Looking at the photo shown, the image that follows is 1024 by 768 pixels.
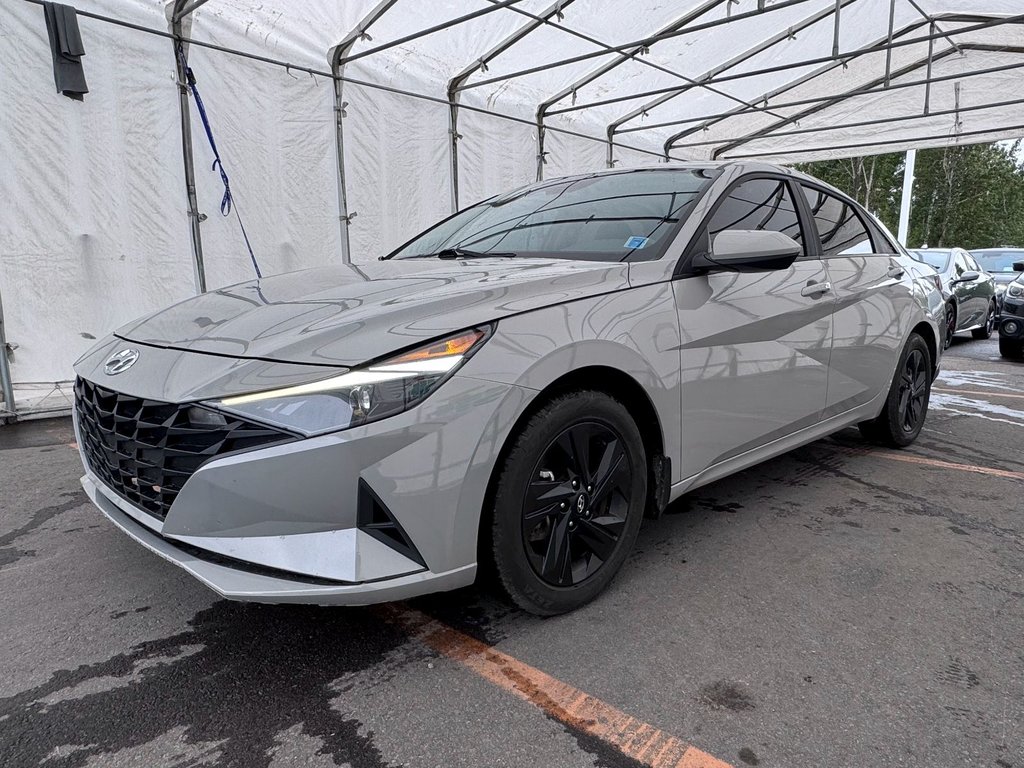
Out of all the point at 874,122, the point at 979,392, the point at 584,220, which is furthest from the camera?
the point at 874,122

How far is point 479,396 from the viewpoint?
5.78ft

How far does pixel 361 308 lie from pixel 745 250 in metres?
1.37

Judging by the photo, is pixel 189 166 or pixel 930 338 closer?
pixel 930 338

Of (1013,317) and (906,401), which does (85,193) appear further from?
(1013,317)

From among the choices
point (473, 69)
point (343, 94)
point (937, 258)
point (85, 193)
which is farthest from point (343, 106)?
point (937, 258)

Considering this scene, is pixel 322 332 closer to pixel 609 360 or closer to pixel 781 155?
pixel 609 360

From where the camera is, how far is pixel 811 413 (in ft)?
10.1

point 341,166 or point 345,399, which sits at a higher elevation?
point 341,166

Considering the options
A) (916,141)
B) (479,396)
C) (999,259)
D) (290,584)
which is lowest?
(290,584)

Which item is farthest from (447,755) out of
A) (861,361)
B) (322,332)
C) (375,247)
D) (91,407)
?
(375,247)

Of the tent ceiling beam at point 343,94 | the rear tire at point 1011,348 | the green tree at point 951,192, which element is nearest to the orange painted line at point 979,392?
the rear tire at point 1011,348

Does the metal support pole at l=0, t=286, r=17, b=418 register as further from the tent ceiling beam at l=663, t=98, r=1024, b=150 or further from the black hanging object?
the tent ceiling beam at l=663, t=98, r=1024, b=150

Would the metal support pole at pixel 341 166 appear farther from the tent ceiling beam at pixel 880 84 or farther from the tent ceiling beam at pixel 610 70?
the tent ceiling beam at pixel 880 84

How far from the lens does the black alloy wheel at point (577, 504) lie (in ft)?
6.55
